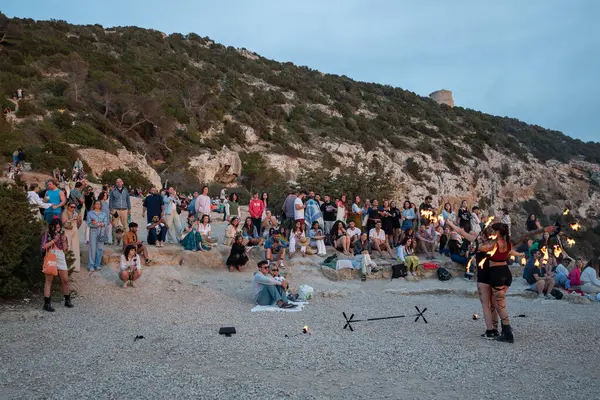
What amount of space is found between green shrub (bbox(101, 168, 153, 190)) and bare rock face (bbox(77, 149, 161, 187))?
93 cm

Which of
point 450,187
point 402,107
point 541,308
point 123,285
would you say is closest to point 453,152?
point 450,187

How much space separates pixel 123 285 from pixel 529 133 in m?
58.0

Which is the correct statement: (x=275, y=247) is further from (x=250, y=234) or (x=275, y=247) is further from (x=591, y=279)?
(x=591, y=279)

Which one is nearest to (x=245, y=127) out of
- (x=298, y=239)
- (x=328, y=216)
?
(x=328, y=216)

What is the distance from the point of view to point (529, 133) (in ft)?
187

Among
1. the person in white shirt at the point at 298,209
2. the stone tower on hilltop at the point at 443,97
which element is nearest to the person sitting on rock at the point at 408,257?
the person in white shirt at the point at 298,209

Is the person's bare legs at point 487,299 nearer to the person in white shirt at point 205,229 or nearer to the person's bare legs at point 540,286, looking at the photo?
the person's bare legs at point 540,286

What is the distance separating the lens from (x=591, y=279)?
437 inches

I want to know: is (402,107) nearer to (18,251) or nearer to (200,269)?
(200,269)

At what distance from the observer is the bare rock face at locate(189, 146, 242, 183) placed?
30.0 metres

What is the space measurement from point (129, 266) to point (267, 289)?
2988 millimetres

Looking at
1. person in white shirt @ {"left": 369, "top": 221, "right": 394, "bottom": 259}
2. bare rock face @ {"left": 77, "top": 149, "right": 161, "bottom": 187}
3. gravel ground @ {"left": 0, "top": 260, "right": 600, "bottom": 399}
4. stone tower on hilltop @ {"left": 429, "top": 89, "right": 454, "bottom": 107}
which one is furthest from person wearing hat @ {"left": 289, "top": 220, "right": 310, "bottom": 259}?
stone tower on hilltop @ {"left": 429, "top": 89, "right": 454, "bottom": 107}

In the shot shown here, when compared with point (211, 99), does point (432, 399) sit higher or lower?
lower

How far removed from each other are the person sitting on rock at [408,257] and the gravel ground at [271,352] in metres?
2.73
